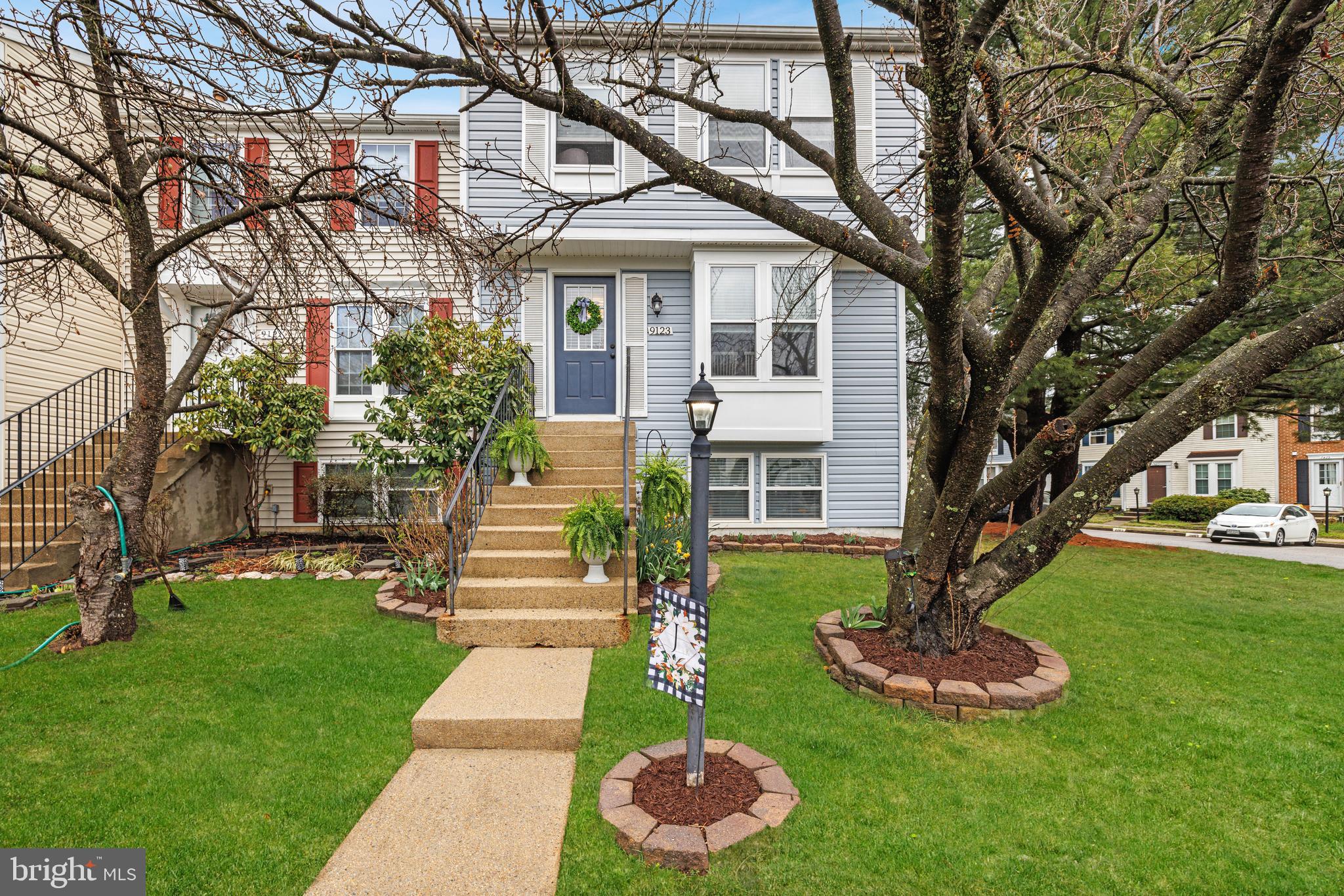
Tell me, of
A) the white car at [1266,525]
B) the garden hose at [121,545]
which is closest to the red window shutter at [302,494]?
the garden hose at [121,545]

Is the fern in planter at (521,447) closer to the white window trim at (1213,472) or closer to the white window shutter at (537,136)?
the white window shutter at (537,136)

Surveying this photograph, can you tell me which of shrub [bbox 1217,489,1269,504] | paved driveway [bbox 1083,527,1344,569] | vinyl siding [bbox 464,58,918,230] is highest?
vinyl siding [bbox 464,58,918,230]

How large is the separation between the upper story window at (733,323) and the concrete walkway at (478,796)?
6.00 m

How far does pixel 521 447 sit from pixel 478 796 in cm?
402

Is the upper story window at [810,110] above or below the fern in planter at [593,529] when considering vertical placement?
above

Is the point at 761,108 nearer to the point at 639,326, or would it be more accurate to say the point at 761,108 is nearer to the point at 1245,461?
the point at 639,326

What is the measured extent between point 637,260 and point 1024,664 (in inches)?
298

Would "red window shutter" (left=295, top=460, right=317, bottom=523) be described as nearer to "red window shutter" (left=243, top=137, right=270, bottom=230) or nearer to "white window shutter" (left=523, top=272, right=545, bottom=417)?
"white window shutter" (left=523, top=272, right=545, bottom=417)

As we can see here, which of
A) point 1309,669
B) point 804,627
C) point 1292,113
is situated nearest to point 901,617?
point 804,627

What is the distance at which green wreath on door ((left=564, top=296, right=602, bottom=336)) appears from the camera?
31.2ft

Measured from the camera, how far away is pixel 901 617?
14.6 ft

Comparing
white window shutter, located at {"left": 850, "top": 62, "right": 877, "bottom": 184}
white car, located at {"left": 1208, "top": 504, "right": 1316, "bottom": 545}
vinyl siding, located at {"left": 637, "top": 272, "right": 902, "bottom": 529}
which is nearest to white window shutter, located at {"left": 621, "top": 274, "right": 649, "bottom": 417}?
vinyl siding, located at {"left": 637, "top": 272, "right": 902, "bottom": 529}

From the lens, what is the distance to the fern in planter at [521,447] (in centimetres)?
655

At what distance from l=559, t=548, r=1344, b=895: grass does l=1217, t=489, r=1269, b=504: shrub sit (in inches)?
907
